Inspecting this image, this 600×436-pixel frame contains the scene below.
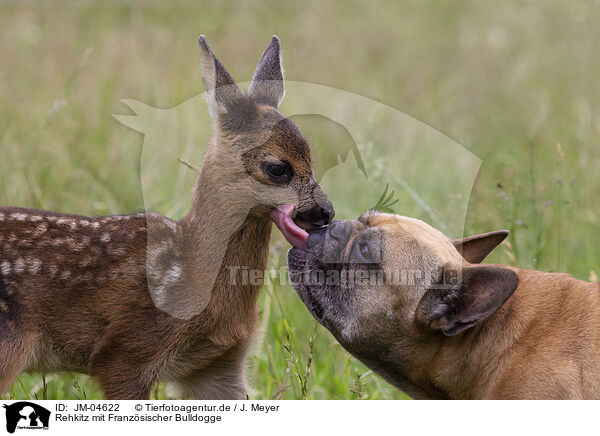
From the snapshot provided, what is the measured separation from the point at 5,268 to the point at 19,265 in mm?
70

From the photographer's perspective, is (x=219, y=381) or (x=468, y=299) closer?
(x=468, y=299)

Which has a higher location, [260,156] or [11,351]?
[260,156]

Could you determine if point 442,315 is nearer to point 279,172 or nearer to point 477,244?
point 477,244

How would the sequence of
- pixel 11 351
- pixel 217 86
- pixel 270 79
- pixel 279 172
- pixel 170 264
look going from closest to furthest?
pixel 11 351 < pixel 279 172 < pixel 217 86 < pixel 170 264 < pixel 270 79

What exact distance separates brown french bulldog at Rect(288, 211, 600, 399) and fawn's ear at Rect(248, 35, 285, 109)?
843 millimetres

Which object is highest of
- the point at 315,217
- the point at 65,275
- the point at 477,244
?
the point at 315,217

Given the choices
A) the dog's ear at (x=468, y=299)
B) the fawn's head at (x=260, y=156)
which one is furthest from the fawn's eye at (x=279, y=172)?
the dog's ear at (x=468, y=299)

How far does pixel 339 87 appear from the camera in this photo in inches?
316

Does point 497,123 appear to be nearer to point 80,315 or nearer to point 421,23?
point 421,23

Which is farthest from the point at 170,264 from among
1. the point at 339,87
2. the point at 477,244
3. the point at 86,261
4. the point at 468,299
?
the point at 339,87

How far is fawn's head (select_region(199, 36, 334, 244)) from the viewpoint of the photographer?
13.9ft

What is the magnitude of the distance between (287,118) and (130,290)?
1.26 m

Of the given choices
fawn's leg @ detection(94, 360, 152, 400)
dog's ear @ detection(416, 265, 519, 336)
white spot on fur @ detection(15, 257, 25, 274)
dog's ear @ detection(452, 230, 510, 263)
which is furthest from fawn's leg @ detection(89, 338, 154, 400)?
dog's ear @ detection(452, 230, 510, 263)

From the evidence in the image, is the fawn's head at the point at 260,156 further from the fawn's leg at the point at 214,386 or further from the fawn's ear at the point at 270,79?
the fawn's leg at the point at 214,386
